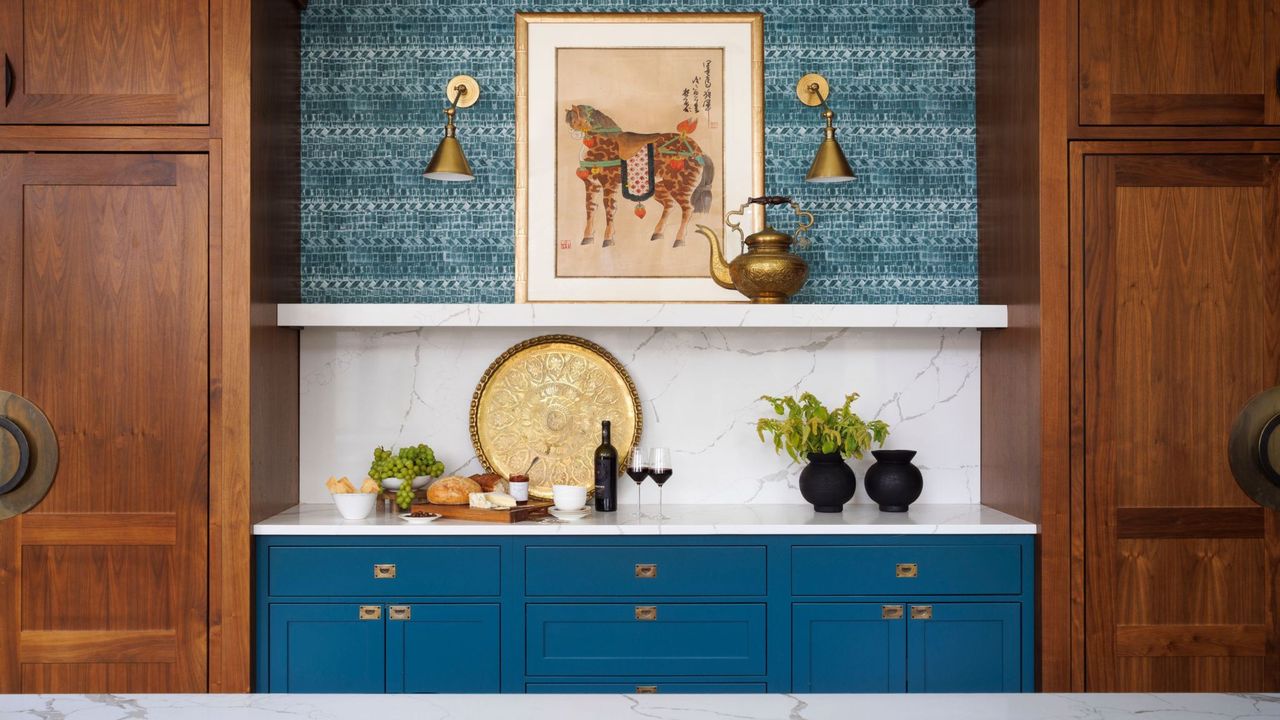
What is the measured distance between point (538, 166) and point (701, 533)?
4.61ft

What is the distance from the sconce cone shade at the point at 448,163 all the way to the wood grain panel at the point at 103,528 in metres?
1.31

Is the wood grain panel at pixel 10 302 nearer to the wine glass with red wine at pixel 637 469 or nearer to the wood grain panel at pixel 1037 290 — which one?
the wine glass with red wine at pixel 637 469

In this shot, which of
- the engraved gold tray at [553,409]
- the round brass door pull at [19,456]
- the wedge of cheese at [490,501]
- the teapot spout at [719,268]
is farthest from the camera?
the engraved gold tray at [553,409]

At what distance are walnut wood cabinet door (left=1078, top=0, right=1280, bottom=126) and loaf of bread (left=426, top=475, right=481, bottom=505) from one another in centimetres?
220

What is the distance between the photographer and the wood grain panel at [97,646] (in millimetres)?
2754

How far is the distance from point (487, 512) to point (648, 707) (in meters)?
1.69

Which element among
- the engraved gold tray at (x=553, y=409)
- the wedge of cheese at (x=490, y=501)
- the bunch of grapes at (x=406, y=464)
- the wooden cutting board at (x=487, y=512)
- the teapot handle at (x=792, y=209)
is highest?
the teapot handle at (x=792, y=209)

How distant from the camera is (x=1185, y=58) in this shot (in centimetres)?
284

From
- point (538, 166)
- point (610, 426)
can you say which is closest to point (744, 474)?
point (610, 426)

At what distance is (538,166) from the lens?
3.36 m

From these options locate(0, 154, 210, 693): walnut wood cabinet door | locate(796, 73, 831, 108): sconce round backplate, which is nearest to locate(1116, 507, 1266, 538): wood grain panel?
locate(796, 73, 831, 108): sconce round backplate

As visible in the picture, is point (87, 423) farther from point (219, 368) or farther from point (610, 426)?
point (610, 426)

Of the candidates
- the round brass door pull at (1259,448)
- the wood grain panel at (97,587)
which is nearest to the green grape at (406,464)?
the wood grain panel at (97,587)

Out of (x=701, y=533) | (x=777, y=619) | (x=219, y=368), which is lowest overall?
(x=777, y=619)
